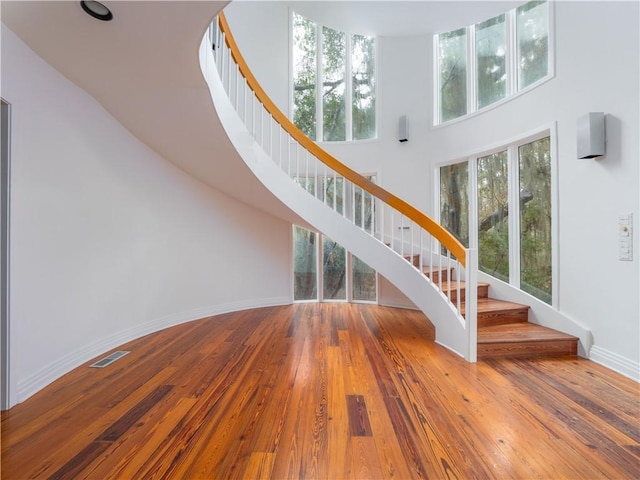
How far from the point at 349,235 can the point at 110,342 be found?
8.43 feet

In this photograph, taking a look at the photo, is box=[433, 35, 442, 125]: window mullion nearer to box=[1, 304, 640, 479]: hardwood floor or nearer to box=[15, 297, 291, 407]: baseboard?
box=[1, 304, 640, 479]: hardwood floor

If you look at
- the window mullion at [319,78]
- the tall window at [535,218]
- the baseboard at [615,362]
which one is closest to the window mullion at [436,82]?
the tall window at [535,218]

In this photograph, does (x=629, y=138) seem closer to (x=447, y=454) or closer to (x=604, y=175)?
(x=604, y=175)

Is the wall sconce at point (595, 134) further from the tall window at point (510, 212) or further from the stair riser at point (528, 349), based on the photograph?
the stair riser at point (528, 349)

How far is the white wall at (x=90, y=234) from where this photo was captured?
1.95 metres

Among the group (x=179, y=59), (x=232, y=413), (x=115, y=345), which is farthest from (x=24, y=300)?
(x=179, y=59)

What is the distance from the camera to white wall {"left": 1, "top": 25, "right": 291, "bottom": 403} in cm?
195

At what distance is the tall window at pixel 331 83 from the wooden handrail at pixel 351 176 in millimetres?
1714

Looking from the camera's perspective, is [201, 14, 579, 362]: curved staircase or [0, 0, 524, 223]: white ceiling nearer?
[0, 0, 524, 223]: white ceiling

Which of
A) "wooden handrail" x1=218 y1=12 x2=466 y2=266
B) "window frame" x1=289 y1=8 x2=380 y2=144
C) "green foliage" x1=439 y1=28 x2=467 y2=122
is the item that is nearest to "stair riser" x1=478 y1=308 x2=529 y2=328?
"wooden handrail" x1=218 y1=12 x2=466 y2=266

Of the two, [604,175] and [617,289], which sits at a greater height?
[604,175]

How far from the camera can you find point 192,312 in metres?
3.79

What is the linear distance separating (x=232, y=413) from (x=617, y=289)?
3.09m

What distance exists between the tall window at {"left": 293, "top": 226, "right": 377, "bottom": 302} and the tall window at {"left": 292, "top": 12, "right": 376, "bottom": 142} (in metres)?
1.76
